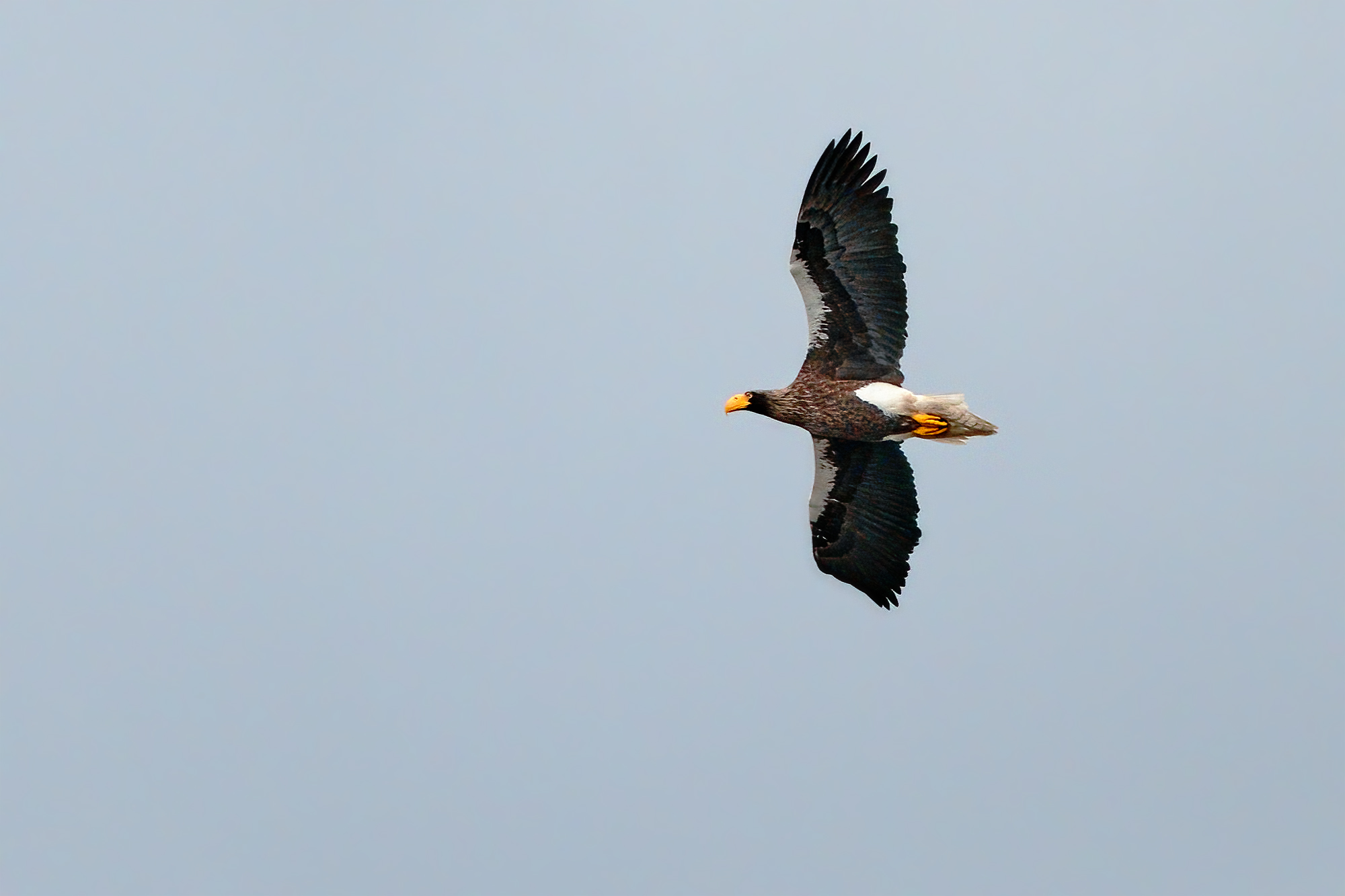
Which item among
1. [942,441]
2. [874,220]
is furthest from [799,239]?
[942,441]

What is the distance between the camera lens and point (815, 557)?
28.7 metres

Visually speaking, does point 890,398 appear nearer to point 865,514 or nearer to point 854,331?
point 854,331

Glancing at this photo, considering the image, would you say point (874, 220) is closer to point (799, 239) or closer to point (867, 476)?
point (799, 239)

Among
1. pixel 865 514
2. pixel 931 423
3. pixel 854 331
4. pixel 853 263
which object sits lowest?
pixel 865 514

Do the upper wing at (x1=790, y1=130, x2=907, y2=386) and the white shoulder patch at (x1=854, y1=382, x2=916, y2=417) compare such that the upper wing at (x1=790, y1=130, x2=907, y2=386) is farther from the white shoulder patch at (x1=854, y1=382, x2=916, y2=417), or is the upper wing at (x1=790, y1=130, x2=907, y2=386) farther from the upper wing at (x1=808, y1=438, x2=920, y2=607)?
the upper wing at (x1=808, y1=438, x2=920, y2=607)

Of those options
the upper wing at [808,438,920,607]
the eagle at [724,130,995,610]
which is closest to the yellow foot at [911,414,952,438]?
the eagle at [724,130,995,610]

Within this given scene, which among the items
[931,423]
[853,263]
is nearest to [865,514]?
[931,423]

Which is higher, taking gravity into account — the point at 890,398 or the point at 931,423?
the point at 890,398

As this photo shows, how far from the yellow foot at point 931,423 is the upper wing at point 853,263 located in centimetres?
61

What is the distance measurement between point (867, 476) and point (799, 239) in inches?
143

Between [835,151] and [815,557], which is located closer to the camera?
[835,151]

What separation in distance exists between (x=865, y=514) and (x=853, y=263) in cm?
379

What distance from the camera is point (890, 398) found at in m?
26.5

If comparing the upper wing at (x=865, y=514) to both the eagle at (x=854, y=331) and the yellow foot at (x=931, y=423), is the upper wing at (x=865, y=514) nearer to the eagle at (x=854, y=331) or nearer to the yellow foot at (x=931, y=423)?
the eagle at (x=854, y=331)
